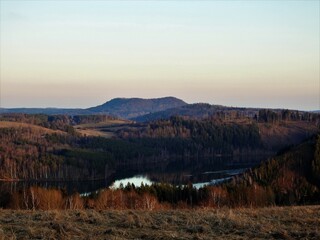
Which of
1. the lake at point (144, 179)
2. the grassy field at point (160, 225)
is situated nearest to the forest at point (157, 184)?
the lake at point (144, 179)

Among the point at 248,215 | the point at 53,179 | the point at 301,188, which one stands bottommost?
the point at 53,179

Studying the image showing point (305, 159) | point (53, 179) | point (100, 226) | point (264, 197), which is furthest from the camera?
point (53, 179)

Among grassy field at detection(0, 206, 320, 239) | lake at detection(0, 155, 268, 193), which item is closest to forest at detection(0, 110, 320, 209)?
lake at detection(0, 155, 268, 193)

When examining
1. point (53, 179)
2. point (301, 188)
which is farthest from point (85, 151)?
point (301, 188)

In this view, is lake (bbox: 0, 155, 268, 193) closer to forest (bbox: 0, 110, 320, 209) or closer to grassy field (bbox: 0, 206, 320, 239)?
forest (bbox: 0, 110, 320, 209)

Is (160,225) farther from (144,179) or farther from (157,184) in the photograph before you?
(144,179)

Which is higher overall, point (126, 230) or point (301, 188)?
point (126, 230)

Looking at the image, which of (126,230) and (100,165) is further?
(100,165)

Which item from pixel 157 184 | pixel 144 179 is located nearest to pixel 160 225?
pixel 157 184

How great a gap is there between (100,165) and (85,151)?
77.8ft

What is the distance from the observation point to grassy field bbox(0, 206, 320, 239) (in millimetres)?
12844

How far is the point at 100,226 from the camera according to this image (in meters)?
14.4

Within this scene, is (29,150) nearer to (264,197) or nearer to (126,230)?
(264,197)

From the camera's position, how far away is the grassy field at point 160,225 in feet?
42.1
